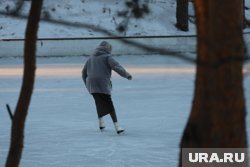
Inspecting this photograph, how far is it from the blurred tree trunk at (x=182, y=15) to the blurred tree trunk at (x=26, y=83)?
32.7 m

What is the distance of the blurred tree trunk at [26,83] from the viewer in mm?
2383

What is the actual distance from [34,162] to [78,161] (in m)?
0.49

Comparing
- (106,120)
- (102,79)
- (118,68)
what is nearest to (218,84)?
(118,68)

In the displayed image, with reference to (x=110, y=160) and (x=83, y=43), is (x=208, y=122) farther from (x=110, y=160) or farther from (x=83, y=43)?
(x=83, y=43)

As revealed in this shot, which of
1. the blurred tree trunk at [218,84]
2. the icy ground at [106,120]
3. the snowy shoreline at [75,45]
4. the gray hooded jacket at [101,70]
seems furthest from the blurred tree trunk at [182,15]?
the blurred tree trunk at [218,84]

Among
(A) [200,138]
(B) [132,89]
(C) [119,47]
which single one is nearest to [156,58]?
(C) [119,47]

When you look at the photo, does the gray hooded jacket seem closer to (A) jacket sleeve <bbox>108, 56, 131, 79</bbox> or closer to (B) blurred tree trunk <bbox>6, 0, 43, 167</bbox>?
(A) jacket sleeve <bbox>108, 56, 131, 79</bbox>

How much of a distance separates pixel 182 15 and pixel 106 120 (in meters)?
23.8

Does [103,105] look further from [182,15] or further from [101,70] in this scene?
[182,15]

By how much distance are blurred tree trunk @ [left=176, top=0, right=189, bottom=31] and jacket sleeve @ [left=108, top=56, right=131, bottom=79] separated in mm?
24807

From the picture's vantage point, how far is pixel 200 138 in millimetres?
2424

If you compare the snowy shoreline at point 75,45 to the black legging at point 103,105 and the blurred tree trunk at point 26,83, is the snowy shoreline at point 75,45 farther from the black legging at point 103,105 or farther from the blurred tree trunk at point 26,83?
the blurred tree trunk at point 26,83

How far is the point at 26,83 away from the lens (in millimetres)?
2479

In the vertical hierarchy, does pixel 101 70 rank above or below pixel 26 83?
below
